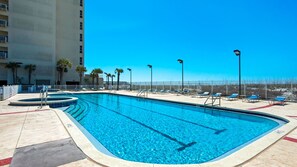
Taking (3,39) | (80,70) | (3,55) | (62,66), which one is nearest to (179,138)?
(62,66)

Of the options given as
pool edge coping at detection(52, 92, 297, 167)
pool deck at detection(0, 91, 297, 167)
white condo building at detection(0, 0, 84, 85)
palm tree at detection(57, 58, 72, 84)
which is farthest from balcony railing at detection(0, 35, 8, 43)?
pool edge coping at detection(52, 92, 297, 167)

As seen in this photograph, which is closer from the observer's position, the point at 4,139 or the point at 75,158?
the point at 75,158

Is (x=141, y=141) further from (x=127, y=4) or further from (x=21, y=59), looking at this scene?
(x=21, y=59)

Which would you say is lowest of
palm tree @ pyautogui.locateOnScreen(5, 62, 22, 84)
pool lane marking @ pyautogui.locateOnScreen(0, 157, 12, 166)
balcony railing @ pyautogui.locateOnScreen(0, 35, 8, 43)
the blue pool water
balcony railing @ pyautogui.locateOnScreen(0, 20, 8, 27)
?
the blue pool water

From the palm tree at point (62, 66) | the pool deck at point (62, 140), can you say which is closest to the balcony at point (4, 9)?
the palm tree at point (62, 66)

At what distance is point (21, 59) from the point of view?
31219 millimetres

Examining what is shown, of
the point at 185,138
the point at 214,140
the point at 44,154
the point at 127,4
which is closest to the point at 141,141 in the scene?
the point at 185,138

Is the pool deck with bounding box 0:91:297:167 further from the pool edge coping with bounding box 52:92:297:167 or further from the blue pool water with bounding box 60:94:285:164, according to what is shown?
the blue pool water with bounding box 60:94:285:164

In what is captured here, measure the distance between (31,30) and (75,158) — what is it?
38.0 m

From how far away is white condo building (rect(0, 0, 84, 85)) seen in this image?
30.2 meters

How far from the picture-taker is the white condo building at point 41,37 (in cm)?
3022

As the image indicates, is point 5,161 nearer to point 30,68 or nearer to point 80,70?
point 30,68

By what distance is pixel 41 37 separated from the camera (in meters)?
33.5

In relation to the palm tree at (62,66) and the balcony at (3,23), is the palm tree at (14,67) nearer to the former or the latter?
the palm tree at (62,66)
